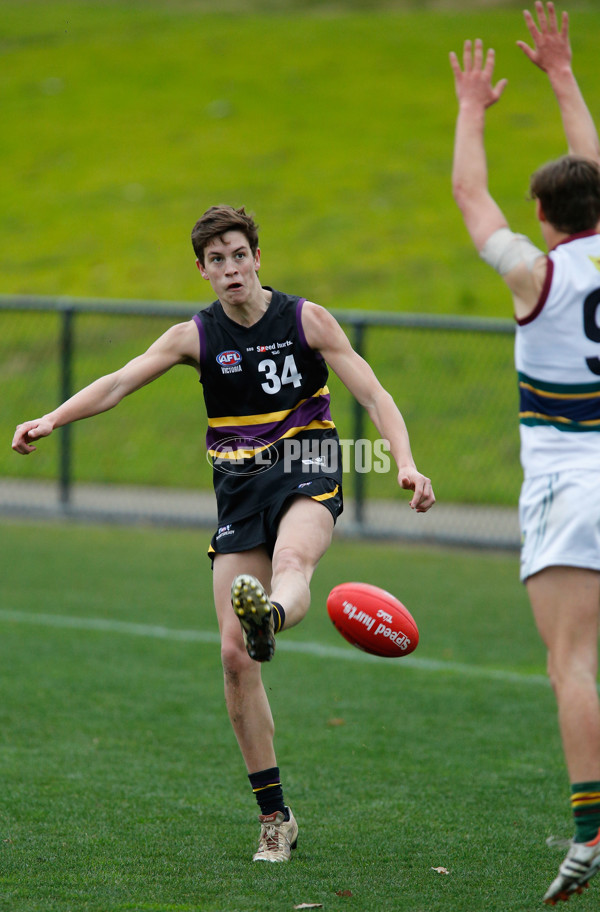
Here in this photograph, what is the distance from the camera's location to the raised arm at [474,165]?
373 cm

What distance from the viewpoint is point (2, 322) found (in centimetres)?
2045

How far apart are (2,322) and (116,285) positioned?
2581 millimetres

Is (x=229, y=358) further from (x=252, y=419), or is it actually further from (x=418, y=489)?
(x=418, y=489)

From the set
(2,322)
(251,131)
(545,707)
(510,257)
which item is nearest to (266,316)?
(510,257)

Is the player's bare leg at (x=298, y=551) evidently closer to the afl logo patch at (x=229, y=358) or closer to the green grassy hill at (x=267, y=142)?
the afl logo patch at (x=229, y=358)

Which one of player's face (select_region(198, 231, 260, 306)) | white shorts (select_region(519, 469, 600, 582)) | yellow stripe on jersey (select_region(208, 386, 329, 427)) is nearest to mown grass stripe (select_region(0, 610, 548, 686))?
yellow stripe on jersey (select_region(208, 386, 329, 427))

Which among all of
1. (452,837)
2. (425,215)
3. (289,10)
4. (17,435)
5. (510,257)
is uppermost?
(289,10)

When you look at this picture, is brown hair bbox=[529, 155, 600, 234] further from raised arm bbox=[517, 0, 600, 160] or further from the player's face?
the player's face

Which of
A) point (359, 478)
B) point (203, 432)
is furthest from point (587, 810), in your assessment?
point (203, 432)

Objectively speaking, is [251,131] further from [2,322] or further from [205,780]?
[205,780]

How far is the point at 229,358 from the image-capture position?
478 centimetres

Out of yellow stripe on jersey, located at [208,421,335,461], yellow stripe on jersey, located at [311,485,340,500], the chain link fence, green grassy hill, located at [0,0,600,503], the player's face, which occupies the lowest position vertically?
yellow stripe on jersey, located at [311,485,340,500]

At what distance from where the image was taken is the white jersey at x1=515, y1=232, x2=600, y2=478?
364 cm

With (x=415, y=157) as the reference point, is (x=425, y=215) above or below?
below
